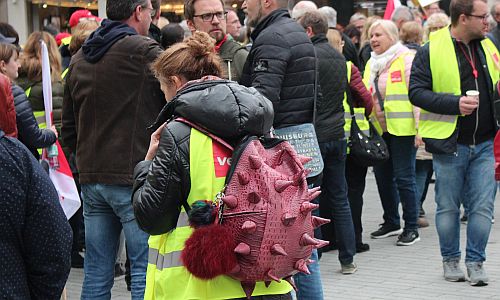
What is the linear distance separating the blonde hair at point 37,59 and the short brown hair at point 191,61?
4.11 meters

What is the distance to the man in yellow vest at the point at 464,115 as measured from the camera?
7.35 m

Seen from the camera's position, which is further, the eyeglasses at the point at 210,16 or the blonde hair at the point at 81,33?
the blonde hair at the point at 81,33

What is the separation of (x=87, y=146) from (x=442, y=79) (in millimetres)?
2869

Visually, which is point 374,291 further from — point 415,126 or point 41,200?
point 41,200

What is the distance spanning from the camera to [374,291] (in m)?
7.59

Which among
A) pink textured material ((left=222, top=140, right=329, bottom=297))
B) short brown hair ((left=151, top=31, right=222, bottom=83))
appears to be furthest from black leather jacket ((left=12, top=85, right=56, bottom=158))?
pink textured material ((left=222, top=140, right=329, bottom=297))

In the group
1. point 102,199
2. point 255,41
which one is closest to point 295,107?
point 255,41

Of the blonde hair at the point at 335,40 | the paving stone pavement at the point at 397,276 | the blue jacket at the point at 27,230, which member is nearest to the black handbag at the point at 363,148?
the blonde hair at the point at 335,40

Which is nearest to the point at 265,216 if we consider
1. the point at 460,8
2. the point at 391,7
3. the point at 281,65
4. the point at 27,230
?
the point at 27,230

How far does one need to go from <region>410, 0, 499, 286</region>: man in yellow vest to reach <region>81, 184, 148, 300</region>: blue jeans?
2.65 metres

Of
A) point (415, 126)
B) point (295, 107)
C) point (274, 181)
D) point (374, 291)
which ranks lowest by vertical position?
point (374, 291)

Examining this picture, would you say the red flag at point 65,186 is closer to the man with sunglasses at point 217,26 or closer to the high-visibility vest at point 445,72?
the man with sunglasses at point 217,26

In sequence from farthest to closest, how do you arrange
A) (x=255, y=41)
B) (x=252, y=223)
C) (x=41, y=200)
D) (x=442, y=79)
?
(x=442, y=79) → (x=255, y=41) → (x=252, y=223) → (x=41, y=200)

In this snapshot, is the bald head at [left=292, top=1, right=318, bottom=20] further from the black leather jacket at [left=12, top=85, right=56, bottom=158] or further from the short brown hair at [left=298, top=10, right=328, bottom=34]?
the black leather jacket at [left=12, top=85, right=56, bottom=158]
